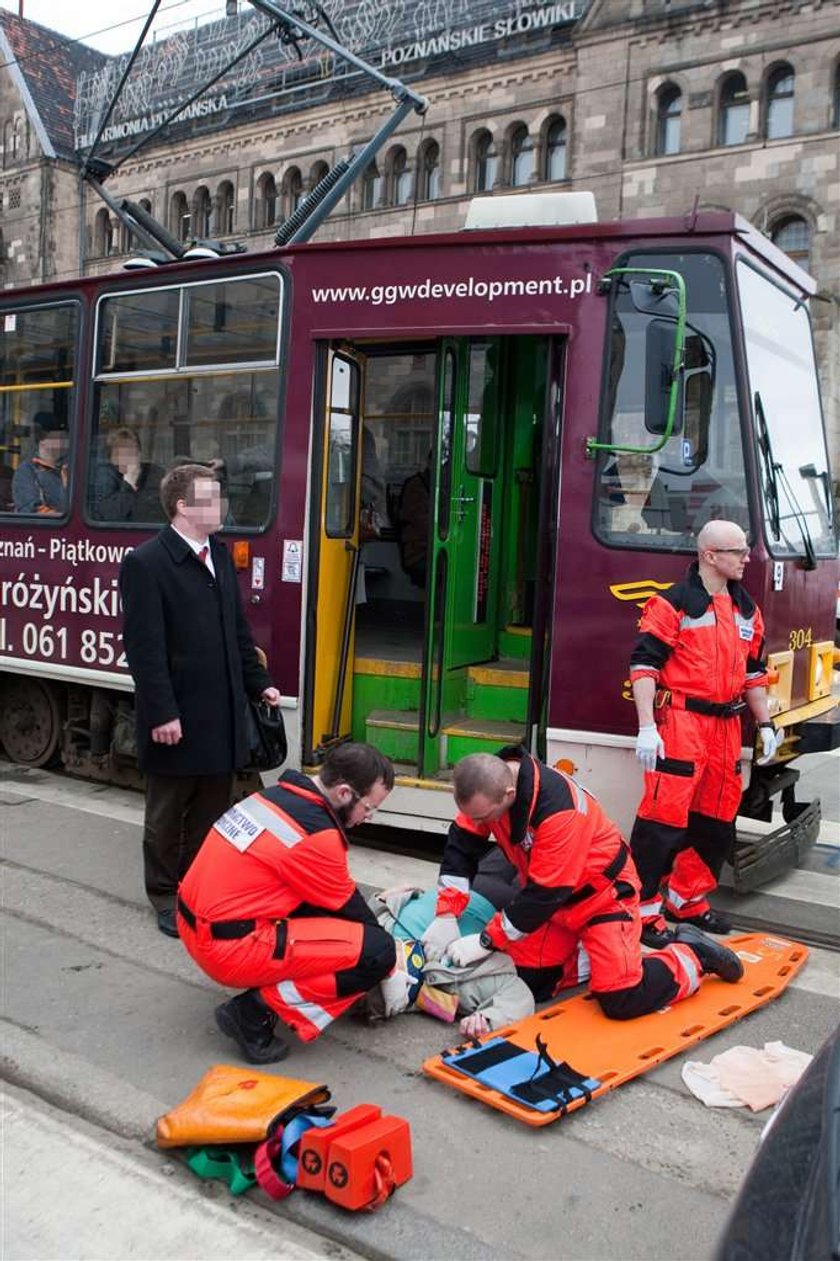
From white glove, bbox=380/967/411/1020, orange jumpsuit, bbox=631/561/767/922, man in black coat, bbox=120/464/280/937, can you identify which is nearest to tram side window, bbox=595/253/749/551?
orange jumpsuit, bbox=631/561/767/922

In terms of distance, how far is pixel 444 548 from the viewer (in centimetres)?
578

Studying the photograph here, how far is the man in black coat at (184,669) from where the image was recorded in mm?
4516

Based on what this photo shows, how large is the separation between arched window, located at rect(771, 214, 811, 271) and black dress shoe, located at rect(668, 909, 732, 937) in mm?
20946

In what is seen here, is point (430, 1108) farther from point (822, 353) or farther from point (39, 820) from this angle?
point (822, 353)

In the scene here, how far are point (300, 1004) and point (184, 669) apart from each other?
1576mm

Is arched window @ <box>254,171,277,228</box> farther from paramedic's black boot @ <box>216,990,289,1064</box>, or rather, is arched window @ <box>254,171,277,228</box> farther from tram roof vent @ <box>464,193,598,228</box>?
paramedic's black boot @ <box>216,990,289,1064</box>

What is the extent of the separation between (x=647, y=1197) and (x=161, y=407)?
4.82m

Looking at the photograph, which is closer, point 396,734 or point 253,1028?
point 253,1028

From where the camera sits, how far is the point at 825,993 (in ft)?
13.8

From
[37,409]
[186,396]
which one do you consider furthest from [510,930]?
[37,409]

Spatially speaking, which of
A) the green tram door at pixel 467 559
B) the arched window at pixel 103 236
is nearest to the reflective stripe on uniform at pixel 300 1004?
the green tram door at pixel 467 559

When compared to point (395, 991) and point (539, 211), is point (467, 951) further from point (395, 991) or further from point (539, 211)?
point (539, 211)

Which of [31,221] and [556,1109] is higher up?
[31,221]

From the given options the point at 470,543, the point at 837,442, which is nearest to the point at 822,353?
the point at 837,442
